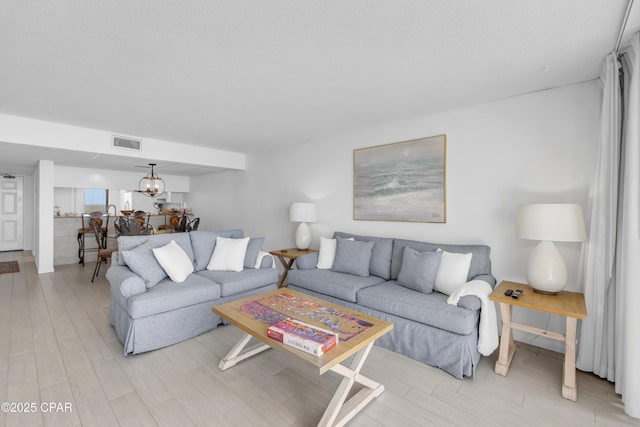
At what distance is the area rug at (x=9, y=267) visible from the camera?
17.6 feet

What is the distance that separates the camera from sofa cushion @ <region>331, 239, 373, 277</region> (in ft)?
11.0

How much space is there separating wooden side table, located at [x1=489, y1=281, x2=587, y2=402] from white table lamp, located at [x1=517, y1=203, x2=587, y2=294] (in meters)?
0.12

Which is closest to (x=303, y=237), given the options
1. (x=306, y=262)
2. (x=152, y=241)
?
(x=306, y=262)

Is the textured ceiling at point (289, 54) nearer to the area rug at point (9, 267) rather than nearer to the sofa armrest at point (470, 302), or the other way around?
the sofa armrest at point (470, 302)

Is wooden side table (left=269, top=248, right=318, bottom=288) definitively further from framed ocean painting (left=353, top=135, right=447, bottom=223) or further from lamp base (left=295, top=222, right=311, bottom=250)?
framed ocean painting (left=353, top=135, right=447, bottom=223)

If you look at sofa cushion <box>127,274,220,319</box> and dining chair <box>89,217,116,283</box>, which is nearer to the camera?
sofa cushion <box>127,274,220,319</box>

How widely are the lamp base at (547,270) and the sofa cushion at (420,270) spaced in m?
0.74

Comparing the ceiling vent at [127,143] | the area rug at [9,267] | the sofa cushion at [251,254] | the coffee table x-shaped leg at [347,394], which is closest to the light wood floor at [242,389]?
the coffee table x-shaped leg at [347,394]

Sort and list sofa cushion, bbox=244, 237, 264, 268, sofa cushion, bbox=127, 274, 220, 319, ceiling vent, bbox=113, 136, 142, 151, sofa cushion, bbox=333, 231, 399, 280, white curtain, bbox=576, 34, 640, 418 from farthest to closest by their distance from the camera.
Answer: ceiling vent, bbox=113, 136, 142, 151, sofa cushion, bbox=244, 237, 264, 268, sofa cushion, bbox=333, 231, 399, 280, sofa cushion, bbox=127, 274, 220, 319, white curtain, bbox=576, 34, 640, 418

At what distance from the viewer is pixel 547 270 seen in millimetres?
2299

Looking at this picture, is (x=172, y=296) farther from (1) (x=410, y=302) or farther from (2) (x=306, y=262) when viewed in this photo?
(1) (x=410, y=302)

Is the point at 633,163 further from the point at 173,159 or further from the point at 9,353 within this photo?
the point at 173,159

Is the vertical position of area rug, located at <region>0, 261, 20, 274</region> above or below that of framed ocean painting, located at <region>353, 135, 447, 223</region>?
below

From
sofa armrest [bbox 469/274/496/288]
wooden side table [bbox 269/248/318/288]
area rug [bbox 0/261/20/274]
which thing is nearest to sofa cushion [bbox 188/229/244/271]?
wooden side table [bbox 269/248/318/288]
